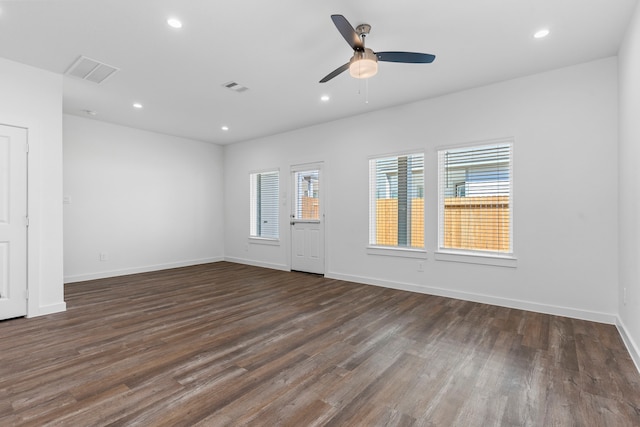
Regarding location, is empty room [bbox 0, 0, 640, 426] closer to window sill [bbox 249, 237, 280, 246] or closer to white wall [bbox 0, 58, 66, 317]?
white wall [bbox 0, 58, 66, 317]

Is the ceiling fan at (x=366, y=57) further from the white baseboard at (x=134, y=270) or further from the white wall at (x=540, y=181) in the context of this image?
the white baseboard at (x=134, y=270)

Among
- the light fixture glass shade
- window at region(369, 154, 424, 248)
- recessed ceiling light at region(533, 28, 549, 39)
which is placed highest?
recessed ceiling light at region(533, 28, 549, 39)

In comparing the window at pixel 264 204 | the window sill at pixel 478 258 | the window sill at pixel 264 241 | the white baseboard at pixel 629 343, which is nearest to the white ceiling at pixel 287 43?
the window sill at pixel 478 258

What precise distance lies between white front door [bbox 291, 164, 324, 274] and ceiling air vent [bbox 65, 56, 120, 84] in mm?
3416

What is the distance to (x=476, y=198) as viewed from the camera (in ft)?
14.0

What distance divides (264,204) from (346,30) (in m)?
5.11

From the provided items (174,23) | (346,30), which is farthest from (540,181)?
(174,23)

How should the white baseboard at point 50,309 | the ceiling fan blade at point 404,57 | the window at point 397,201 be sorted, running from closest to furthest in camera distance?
1. the ceiling fan blade at point 404,57
2. the white baseboard at point 50,309
3. the window at point 397,201

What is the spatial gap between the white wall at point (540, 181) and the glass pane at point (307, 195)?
1.12m

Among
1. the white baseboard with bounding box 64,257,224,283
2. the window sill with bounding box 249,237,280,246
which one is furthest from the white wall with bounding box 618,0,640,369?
the white baseboard with bounding box 64,257,224,283

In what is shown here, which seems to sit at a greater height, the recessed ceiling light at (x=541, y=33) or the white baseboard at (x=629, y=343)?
the recessed ceiling light at (x=541, y=33)

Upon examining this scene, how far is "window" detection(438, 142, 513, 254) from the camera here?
13.3 ft

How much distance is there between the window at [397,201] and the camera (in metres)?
4.82

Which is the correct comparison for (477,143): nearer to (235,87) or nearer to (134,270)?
(235,87)
